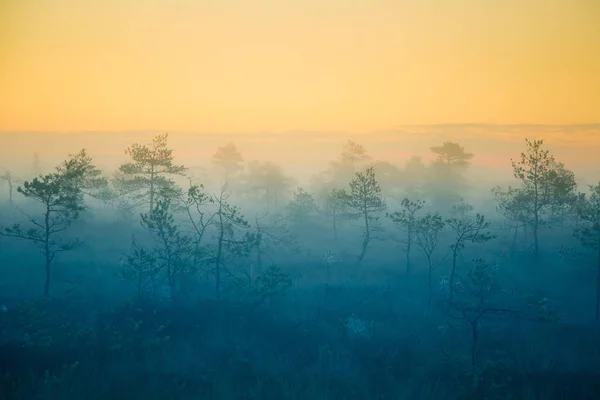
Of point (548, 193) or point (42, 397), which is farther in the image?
point (548, 193)

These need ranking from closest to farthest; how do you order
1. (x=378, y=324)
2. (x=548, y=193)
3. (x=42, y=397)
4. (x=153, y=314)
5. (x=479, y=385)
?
(x=42, y=397)
(x=479, y=385)
(x=153, y=314)
(x=378, y=324)
(x=548, y=193)

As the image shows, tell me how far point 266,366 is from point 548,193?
27.1 m

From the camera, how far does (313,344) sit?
19172 millimetres

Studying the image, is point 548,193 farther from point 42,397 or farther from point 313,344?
point 42,397

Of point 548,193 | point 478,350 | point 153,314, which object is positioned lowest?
point 478,350

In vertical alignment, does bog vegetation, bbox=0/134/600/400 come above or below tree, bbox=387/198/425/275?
below

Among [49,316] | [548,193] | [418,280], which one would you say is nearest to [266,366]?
[49,316]

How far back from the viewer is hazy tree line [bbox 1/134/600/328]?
22938mm

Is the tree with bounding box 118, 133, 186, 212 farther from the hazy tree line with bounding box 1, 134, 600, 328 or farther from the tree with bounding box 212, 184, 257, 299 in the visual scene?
the tree with bounding box 212, 184, 257, 299

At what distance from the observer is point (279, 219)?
42.5m

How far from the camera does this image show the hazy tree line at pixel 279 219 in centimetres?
2294

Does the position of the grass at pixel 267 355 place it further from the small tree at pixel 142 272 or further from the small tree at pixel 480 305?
the small tree at pixel 142 272

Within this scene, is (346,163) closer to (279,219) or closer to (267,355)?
(279,219)

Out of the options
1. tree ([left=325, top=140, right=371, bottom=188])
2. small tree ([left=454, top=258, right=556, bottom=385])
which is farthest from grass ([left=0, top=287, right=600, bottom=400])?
tree ([left=325, top=140, right=371, bottom=188])
